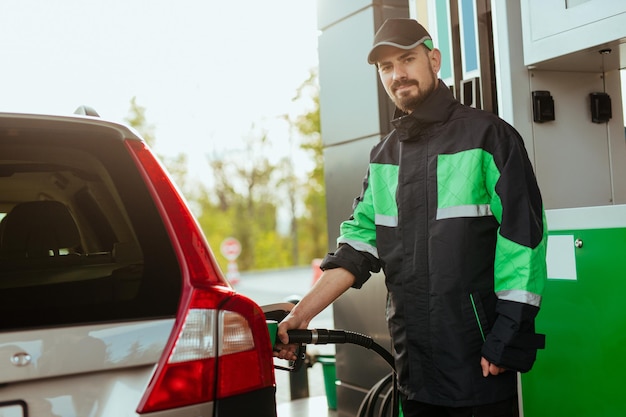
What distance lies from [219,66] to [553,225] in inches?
1137

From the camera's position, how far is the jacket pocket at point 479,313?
2.65 metres

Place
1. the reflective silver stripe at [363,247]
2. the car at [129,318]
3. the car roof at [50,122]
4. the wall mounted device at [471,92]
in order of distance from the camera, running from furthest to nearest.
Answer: the wall mounted device at [471,92], the reflective silver stripe at [363,247], the car roof at [50,122], the car at [129,318]

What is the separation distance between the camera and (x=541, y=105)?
12.6 ft

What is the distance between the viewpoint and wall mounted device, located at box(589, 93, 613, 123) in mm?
3990

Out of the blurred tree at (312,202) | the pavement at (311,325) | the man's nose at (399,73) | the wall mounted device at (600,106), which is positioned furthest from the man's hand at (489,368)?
the blurred tree at (312,202)

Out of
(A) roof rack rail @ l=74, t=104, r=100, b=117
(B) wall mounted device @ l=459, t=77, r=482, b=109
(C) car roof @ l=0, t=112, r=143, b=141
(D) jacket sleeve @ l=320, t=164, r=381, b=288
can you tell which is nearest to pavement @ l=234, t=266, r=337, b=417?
(B) wall mounted device @ l=459, t=77, r=482, b=109

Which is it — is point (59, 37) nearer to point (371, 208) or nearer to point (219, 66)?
point (219, 66)

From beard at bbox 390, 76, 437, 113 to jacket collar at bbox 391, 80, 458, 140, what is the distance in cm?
4

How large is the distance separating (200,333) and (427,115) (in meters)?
1.24

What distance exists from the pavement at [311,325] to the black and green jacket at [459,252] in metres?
2.94

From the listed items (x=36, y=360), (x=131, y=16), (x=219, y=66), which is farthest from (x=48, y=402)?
(x=219, y=66)

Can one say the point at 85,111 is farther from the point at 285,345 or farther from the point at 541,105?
the point at 541,105

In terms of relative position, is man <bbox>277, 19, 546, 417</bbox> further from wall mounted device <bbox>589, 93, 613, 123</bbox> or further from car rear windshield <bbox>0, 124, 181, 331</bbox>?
wall mounted device <bbox>589, 93, 613, 123</bbox>

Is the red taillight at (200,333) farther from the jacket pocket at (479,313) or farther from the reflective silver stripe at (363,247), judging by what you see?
the reflective silver stripe at (363,247)
